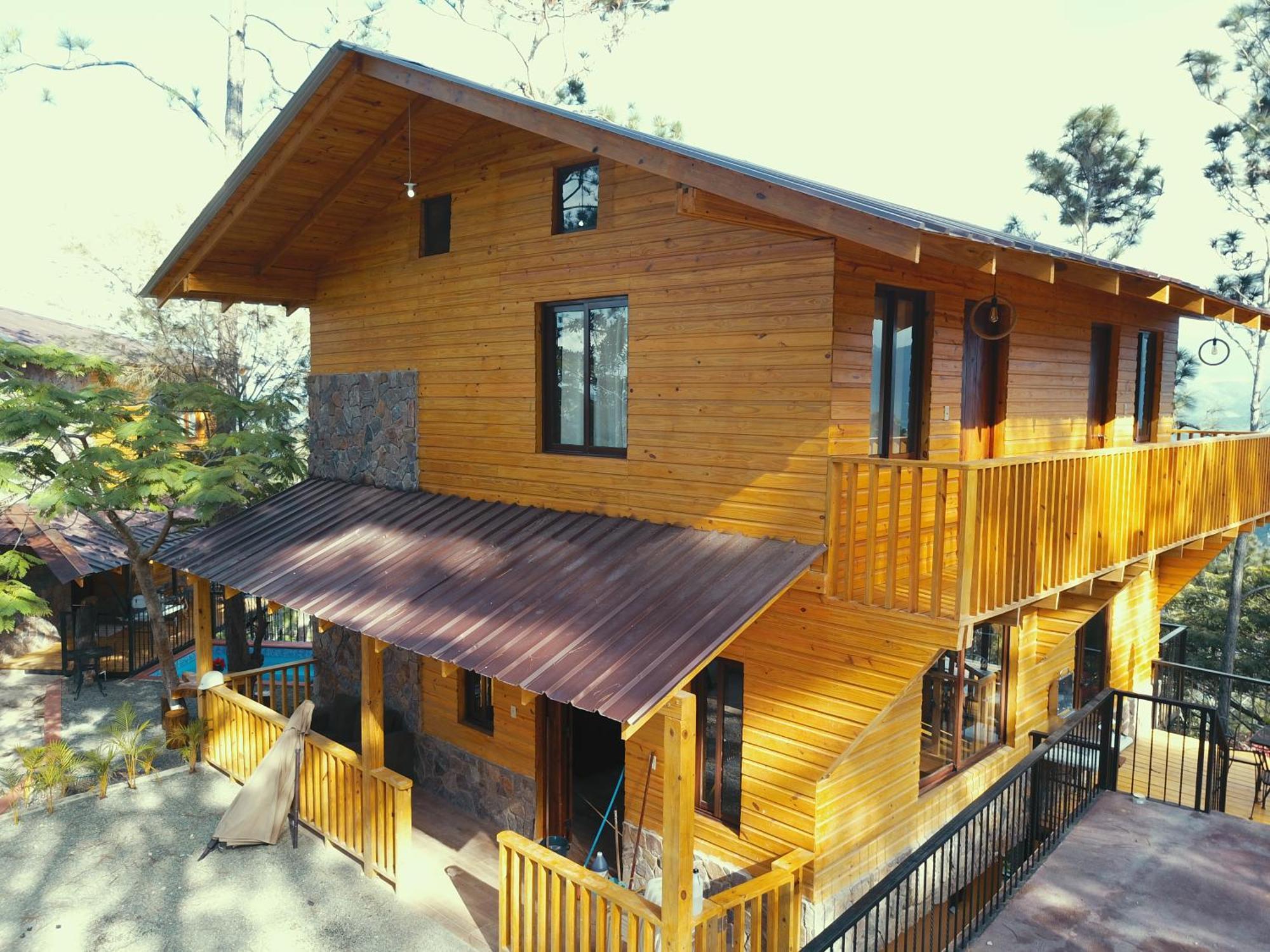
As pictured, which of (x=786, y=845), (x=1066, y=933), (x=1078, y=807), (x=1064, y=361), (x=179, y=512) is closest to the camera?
(x=1066, y=933)

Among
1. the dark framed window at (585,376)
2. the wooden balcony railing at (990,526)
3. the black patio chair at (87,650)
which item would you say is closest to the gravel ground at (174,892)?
A: the dark framed window at (585,376)

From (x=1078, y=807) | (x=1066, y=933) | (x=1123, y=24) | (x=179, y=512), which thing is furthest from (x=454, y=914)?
(x=1123, y=24)

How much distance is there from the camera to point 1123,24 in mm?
62250

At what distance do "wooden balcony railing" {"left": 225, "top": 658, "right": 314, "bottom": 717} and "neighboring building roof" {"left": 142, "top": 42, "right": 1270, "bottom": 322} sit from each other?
4860 millimetres

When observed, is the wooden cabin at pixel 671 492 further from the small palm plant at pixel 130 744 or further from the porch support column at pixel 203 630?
the small palm plant at pixel 130 744

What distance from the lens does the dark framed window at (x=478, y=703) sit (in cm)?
959

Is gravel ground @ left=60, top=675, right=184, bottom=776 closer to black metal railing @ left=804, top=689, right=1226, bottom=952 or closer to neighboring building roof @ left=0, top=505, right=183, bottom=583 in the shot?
neighboring building roof @ left=0, top=505, right=183, bottom=583

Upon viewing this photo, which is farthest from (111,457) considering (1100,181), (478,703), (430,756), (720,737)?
(1100,181)

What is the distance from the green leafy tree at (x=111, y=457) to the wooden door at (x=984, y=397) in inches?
336

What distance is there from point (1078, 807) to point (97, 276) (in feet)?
70.6

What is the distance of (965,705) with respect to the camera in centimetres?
906

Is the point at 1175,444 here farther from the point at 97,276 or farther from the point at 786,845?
the point at 97,276

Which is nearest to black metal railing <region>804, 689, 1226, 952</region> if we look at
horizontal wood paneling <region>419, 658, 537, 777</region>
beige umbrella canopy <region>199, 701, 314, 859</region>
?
horizontal wood paneling <region>419, 658, 537, 777</region>

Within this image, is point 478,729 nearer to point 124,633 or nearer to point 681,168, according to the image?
point 681,168
